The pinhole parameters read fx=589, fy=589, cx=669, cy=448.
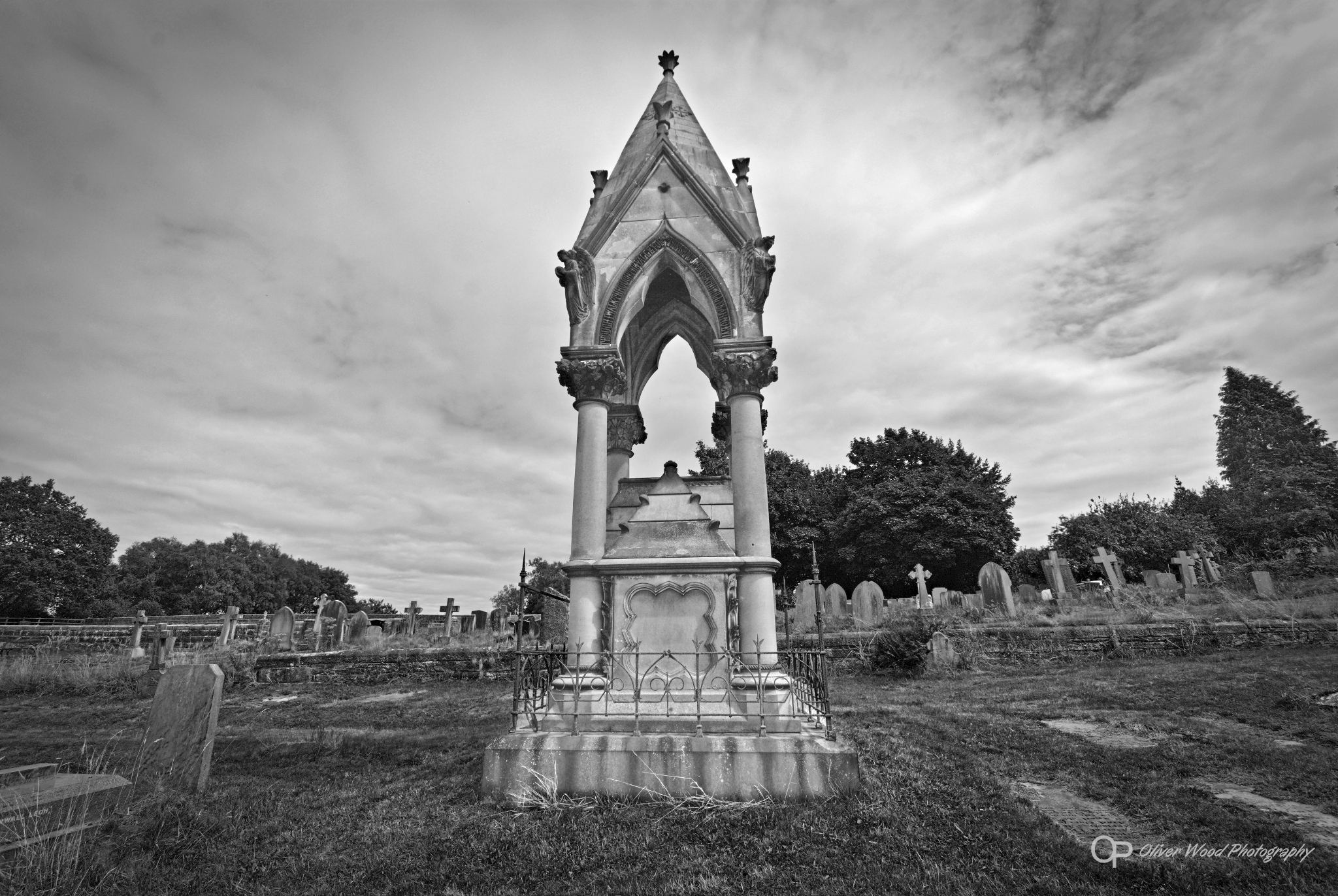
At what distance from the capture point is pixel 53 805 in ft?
14.8

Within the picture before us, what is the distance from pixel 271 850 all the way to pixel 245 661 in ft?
50.0

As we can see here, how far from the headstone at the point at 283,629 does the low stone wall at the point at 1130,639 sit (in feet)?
66.2

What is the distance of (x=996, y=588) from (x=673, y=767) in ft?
67.9

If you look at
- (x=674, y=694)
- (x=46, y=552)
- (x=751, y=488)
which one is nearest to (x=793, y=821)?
(x=674, y=694)

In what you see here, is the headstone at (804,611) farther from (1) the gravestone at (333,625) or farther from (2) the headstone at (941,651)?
(1) the gravestone at (333,625)

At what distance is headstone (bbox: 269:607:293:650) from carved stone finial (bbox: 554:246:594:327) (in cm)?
2019

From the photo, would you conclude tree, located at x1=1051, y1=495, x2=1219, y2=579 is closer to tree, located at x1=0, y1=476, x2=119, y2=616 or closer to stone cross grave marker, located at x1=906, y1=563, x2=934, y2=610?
stone cross grave marker, located at x1=906, y1=563, x2=934, y2=610

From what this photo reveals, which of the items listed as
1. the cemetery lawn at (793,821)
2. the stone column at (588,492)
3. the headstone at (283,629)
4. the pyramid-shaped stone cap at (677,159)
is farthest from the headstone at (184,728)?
the headstone at (283,629)

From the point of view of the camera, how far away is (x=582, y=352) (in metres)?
7.45

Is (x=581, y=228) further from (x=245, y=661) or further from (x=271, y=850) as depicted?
(x=245, y=661)

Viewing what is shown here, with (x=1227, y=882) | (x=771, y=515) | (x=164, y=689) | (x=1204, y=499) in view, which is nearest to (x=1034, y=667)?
(x=1227, y=882)

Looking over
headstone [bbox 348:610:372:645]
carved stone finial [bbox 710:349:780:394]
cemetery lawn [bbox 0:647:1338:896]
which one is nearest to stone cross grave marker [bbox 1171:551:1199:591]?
cemetery lawn [bbox 0:647:1338:896]

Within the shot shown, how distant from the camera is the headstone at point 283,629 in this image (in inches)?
851

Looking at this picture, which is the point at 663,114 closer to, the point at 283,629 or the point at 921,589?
the point at 921,589
